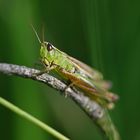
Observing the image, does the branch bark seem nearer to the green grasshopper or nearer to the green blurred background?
the green grasshopper

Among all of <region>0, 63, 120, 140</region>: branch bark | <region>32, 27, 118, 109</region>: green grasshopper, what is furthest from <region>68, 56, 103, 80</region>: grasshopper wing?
<region>0, 63, 120, 140</region>: branch bark

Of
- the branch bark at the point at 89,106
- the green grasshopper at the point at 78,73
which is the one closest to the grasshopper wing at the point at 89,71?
the green grasshopper at the point at 78,73

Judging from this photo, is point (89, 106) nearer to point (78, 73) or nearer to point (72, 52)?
point (78, 73)

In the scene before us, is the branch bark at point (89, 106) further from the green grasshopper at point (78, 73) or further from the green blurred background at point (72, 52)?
the green blurred background at point (72, 52)

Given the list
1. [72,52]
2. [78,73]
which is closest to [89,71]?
[78,73]

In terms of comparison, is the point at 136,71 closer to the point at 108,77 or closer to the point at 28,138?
the point at 108,77

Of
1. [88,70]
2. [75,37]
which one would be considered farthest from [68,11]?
[88,70]
